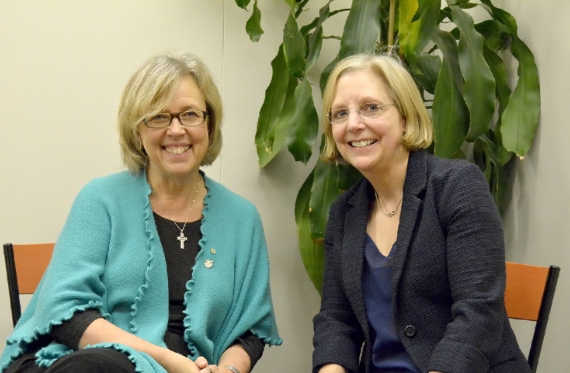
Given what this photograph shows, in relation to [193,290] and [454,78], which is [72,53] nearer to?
[193,290]

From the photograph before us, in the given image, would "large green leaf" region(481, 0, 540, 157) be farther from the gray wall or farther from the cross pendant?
the cross pendant

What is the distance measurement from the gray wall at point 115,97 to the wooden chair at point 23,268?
0.32m

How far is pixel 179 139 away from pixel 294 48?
25.0 inches

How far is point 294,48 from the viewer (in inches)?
79.8

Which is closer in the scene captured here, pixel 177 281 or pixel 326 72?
pixel 177 281

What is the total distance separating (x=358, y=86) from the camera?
4.88 feet

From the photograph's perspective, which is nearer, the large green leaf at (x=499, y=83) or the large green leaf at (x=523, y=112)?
the large green leaf at (x=523, y=112)

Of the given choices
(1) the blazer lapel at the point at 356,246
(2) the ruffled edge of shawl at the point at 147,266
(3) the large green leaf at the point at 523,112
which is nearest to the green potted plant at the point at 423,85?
(3) the large green leaf at the point at 523,112

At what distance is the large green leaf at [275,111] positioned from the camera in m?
2.16

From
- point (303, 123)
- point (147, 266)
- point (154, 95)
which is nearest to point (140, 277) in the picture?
point (147, 266)

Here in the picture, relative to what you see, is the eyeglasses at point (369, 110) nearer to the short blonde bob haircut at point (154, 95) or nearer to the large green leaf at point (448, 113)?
the short blonde bob haircut at point (154, 95)

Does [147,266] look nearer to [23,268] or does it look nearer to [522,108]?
[23,268]

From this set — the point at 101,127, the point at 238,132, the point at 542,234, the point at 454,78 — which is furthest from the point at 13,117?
the point at 542,234

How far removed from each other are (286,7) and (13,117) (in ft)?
3.51
